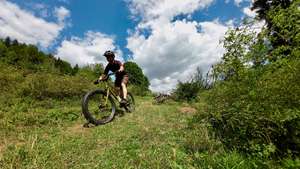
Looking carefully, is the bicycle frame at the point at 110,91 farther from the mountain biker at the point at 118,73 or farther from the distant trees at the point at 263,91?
the distant trees at the point at 263,91

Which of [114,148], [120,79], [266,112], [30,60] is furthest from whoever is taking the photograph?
[30,60]

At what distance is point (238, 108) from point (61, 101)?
7.87 m

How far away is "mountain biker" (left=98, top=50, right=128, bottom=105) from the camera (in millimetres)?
6945

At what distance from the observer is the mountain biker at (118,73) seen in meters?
6.95

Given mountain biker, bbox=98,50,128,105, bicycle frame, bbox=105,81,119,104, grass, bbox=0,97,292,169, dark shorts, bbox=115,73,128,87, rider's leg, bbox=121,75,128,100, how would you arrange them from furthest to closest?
dark shorts, bbox=115,73,128,87 → rider's leg, bbox=121,75,128,100 → mountain biker, bbox=98,50,128,105 → bicycle frame, bbox=105,81,119,104 → grass, bbox=0,97,292,169

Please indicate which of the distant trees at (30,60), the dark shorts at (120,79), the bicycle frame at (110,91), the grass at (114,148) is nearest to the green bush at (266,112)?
the grass at (114,148)

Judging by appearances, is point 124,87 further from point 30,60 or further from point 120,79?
point 30,60

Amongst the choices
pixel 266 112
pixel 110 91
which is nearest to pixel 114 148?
pixel 266 112

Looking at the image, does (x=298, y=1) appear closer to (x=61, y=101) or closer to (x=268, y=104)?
(x=268, y=104)

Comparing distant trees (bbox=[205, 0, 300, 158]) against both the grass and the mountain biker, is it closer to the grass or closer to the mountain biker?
the grass

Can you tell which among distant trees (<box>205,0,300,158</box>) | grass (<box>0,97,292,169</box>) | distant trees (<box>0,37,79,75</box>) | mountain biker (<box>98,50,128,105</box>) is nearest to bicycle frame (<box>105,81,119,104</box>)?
mountain biker (<box>98,50,128,105</box>)

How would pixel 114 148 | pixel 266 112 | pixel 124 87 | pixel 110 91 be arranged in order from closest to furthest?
pixel 266 112
pixel 114 148
pixel 110 91
pixel 124 87

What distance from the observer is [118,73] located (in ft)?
23.5

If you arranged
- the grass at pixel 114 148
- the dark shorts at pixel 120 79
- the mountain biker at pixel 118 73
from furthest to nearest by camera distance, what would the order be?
the dark shorts at pixel 120 79 < the mountain biker at pixel 118 73 < the grass at pixel 114 148
